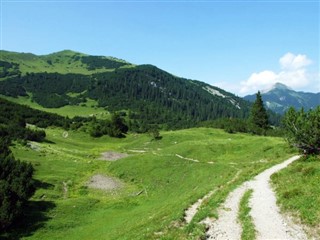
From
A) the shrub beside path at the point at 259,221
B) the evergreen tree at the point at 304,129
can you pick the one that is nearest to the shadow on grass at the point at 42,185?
the shrub beside path at the point at 259,221

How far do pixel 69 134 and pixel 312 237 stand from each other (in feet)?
403

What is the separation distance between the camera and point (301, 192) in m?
25.2

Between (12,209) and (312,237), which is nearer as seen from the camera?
(312,237)

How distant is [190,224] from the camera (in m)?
22.5

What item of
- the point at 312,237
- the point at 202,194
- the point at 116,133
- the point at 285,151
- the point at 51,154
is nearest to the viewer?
the point at 312,237

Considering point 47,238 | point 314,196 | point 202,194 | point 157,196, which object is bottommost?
point 47,238

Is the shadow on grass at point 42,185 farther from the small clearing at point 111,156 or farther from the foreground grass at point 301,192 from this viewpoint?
→ the foreground grass at point 301,192

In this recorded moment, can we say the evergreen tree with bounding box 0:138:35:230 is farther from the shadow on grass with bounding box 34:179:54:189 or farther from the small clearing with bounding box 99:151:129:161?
the small clearing with bounding box 99:151:129:161

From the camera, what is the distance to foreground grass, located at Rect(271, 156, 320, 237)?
20922mm

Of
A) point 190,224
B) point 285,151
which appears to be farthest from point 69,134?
point 190,224

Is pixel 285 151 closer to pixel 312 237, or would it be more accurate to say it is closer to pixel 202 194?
pixel 202 194

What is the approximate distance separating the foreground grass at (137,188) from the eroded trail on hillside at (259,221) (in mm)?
932

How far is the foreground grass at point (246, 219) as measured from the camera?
63.2 ft

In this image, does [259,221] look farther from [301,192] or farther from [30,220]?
[30,220]
